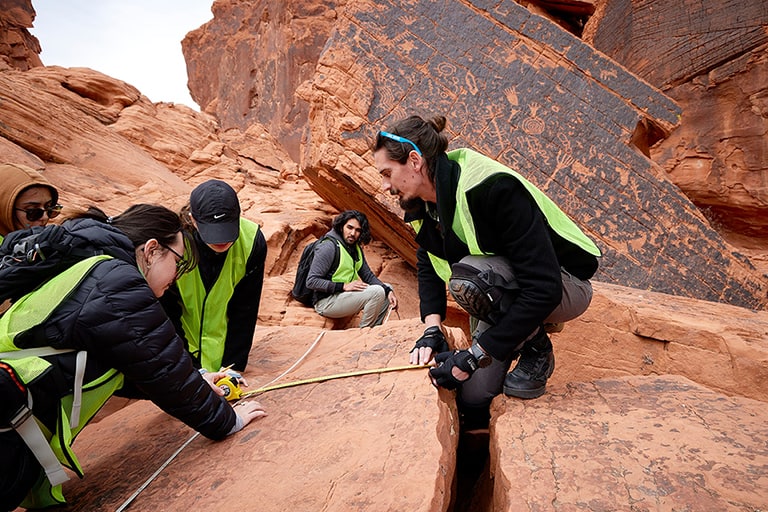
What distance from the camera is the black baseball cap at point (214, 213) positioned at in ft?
7.66

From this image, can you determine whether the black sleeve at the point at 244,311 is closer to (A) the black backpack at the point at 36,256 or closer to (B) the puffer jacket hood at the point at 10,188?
(A) the black backpack at the point at 36,256

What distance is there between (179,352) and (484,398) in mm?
1448

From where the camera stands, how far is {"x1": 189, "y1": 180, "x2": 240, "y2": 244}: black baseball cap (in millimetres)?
2336

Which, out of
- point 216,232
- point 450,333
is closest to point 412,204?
point 450,333

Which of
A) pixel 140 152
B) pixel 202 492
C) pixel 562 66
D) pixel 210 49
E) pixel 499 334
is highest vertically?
pixel 210 49

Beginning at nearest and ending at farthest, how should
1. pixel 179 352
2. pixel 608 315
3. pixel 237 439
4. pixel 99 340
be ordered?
1. pixel 99 340
2. pixel 179 352
3. pixel 237 439
4. pixel 608 315

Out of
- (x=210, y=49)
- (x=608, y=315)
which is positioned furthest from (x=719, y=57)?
(x=210, y=49)

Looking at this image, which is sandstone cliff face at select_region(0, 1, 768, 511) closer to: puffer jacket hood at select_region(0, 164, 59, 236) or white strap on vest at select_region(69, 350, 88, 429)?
white strap on vest at select_region(69, 350, 88, 429)

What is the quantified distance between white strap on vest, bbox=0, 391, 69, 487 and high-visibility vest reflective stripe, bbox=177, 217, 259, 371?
1188mm

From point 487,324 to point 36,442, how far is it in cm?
182

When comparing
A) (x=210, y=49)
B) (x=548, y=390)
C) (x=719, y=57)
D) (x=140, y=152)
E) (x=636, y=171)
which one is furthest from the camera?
(x=210, y=49)

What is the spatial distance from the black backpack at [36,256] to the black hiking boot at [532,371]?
180cm

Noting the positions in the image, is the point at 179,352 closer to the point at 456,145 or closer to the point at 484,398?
the point at 484,398

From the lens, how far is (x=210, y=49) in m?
22.5
